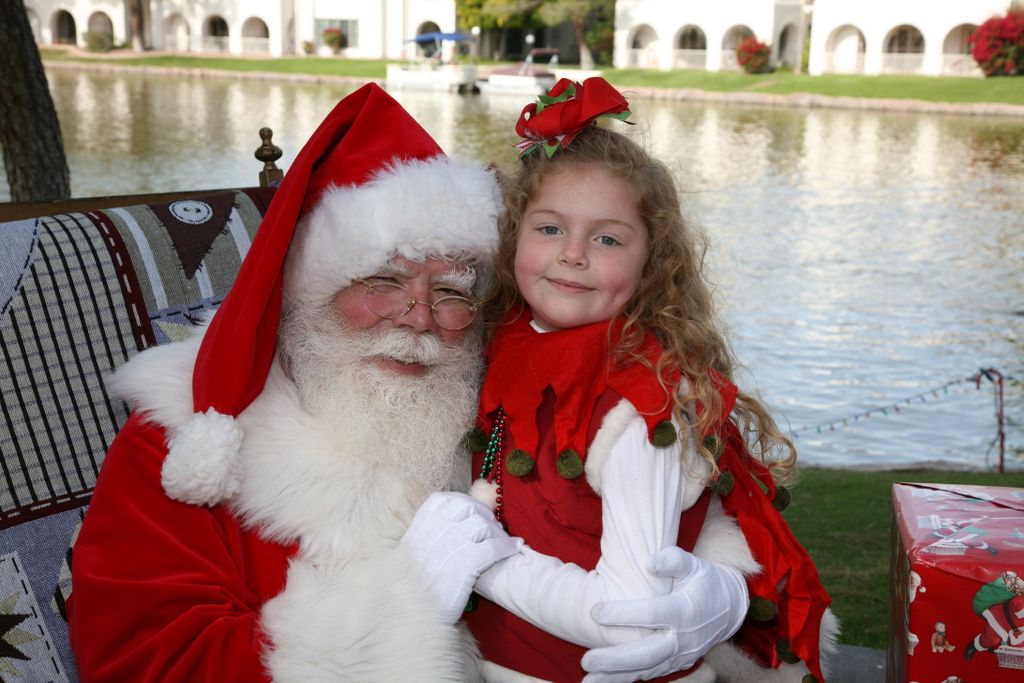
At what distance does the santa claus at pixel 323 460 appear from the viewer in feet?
6.52

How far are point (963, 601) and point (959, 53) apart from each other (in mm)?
40260

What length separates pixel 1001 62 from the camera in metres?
33.7

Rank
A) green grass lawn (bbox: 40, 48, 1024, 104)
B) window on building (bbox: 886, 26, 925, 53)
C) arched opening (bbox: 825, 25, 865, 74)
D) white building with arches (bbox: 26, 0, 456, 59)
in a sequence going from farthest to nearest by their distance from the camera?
white building with arches (bbox: 26, 0, 456, 59), window on building (bbox: 886, 26, 925, 53), arched opening (bbox: 825, 25, 865, 74), green grass lawn (bbox: 40, 48, 1024, 104)

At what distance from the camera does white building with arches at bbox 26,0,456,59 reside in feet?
151

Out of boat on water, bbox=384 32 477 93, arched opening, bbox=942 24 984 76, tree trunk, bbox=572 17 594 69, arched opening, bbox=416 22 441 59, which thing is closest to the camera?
boat on water, bbox=384 32 477 93

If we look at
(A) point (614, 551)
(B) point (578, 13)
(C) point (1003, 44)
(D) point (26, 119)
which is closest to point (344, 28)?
(B) point (578, 13)

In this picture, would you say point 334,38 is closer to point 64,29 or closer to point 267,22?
point 267,22

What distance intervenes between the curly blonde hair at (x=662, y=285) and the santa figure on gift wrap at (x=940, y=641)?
1.43ft

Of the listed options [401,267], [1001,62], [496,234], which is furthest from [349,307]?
[1001,62]

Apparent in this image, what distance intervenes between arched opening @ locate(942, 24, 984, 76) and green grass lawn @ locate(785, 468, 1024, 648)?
33892mm

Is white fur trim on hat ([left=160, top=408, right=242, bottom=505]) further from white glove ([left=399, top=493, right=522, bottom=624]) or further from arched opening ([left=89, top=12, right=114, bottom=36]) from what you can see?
arched opening ([left=89, top=12, right=114, bottom=36])

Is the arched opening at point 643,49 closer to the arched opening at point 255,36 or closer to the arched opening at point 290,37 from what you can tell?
the arched opening at point 290,37

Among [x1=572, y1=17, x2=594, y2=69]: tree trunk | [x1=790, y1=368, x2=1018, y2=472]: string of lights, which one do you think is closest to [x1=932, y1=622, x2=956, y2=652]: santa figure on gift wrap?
[x1=790, y1=368, x2=1018, y2=472]: string of lights

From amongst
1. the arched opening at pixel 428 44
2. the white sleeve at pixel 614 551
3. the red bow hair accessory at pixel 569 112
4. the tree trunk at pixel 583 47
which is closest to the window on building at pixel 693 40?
the tree trunk at pixel 583 47
